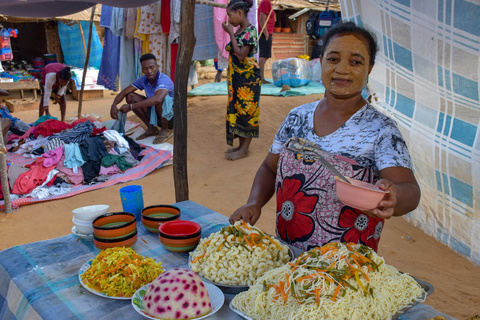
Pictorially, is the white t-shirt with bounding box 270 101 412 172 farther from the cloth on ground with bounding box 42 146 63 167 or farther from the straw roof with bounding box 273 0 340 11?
the straw roof with bounding box 273 0 340 11

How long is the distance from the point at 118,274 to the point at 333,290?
73 cm

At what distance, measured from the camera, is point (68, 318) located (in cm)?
127

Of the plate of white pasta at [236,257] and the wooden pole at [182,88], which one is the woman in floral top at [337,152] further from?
the wooden pole at [182,88]

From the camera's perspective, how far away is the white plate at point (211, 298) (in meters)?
1.24

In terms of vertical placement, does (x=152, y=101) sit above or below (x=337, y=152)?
below

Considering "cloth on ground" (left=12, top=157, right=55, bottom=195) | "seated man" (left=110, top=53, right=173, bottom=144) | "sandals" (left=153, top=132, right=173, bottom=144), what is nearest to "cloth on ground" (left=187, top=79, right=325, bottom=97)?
"seated man" (left=110, top=53, right=173, bottom=144)

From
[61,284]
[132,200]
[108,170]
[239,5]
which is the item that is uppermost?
[239,5]

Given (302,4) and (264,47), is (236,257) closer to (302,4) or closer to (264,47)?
(264,47)

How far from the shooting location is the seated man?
6418 millimetres

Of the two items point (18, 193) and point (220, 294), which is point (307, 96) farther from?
point (220, 294)

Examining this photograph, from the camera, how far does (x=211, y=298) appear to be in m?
1.32

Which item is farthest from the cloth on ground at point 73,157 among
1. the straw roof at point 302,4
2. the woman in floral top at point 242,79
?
the straw roof at point 302,4

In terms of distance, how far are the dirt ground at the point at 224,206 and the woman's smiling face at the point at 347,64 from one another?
6.90 feet

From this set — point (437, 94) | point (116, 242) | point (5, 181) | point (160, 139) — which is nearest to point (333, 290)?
point (116, 242)
